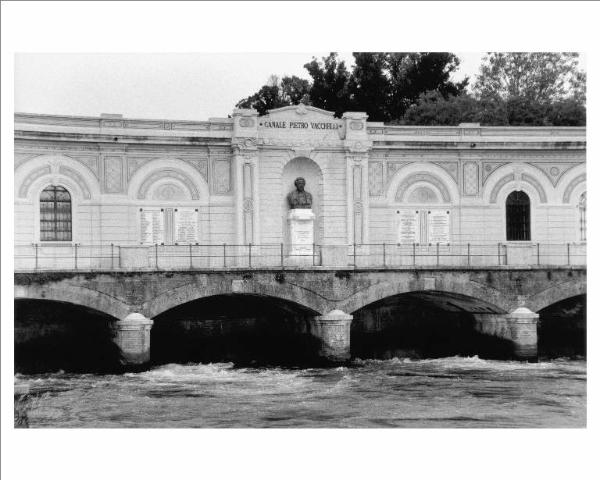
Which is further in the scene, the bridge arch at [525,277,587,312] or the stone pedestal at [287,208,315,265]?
the stone pedestal at [287,208,315,265]

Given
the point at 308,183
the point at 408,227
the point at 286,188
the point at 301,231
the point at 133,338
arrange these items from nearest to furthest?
the point at 133,338, the point at 301,231, the point at 286,188, the point at 308,183, the point at 408,227

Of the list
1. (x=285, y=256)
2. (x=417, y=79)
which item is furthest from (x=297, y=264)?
(x=417, y=79)

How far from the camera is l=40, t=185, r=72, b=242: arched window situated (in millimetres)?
34125

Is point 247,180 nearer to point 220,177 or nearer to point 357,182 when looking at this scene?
point 220,177

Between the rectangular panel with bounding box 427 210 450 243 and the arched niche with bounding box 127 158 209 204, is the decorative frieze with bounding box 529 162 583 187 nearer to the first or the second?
the rectangular panel with bounding box 427 210 450 243

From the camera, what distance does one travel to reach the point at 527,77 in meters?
47.5

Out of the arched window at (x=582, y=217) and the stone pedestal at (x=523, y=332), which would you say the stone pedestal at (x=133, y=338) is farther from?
the arched window at (x=582, y=217)

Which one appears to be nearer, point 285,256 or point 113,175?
point 113,175

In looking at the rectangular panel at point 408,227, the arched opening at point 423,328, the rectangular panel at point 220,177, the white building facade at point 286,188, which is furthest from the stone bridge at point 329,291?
the rectangular panel at point 220,177

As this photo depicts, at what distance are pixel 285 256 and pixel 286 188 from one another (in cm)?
281

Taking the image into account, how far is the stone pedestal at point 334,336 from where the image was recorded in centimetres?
3128

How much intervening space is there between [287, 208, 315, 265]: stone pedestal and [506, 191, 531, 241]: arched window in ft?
26.1

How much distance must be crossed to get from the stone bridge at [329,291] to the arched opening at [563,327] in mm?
2136

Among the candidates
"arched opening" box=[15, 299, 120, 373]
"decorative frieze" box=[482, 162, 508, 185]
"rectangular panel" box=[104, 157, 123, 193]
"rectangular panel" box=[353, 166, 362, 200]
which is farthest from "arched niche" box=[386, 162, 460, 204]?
"arched opening" box=[15, 299, 120, 373]
